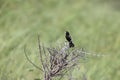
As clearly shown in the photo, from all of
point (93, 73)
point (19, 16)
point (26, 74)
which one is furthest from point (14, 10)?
point (26, 74)

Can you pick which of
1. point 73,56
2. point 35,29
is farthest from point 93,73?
point 73,56

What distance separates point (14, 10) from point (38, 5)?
34.2 inches

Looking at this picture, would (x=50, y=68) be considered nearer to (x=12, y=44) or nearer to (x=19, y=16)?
(x=12, y=44)

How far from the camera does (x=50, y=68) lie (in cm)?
220

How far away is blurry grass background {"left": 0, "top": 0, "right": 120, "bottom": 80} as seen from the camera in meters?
3.84

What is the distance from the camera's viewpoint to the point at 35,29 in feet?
17.9

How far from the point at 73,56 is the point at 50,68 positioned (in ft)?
0.37

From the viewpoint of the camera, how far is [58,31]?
19.9 feet

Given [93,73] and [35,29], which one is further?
[35,29]

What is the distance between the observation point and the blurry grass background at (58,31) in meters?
3.84

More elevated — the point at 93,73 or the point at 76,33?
the point at 76,33

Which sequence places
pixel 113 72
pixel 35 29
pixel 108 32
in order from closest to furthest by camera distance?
pixel 113 72 < pixel 35 29 < pixel 108 32

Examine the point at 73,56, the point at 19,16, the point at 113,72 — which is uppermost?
the point at 19,16

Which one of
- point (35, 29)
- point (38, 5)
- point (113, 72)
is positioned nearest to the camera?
point (113, 72)
